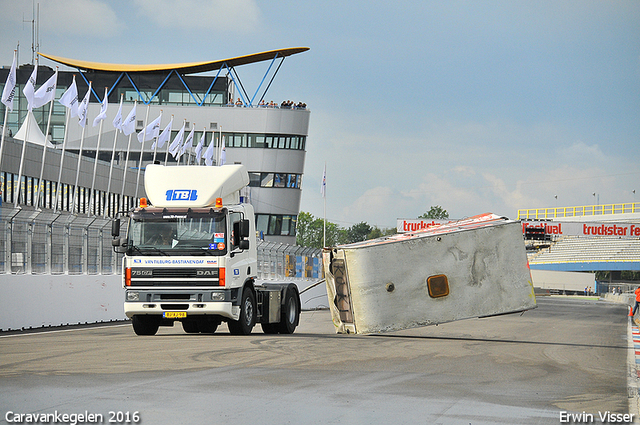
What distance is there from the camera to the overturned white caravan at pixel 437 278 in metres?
15.4

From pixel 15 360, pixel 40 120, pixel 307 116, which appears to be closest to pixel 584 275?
pixel 307 116

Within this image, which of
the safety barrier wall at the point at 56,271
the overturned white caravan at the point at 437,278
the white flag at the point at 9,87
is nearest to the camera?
the overturned white caravan at the point at 437,278

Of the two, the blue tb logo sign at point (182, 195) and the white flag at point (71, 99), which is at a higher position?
the white flag at point (71, 99)

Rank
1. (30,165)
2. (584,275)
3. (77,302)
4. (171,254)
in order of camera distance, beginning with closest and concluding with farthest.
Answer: (171,254), (77,302), (30,165), (584,275)

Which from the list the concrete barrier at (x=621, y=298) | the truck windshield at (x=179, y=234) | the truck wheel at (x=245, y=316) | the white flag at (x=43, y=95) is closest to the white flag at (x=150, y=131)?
the white flag at (x=43, y=95)

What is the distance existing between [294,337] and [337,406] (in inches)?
387

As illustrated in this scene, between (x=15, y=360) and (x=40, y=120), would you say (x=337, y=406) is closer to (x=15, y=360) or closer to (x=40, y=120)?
(x=15, y=360)

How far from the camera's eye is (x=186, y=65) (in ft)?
258

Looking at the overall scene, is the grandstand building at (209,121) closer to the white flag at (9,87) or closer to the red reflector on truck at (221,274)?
the white flag at (9,87)

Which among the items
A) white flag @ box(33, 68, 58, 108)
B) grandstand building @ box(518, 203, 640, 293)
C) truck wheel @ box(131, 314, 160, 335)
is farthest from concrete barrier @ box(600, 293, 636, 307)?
truck wheel @ box(131, 314, 160, 335)

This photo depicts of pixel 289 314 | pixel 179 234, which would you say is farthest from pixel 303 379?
pixel 289 314

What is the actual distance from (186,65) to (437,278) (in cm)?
6698

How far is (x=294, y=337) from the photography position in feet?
58.7

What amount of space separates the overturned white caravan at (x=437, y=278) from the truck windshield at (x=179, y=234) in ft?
9.38
